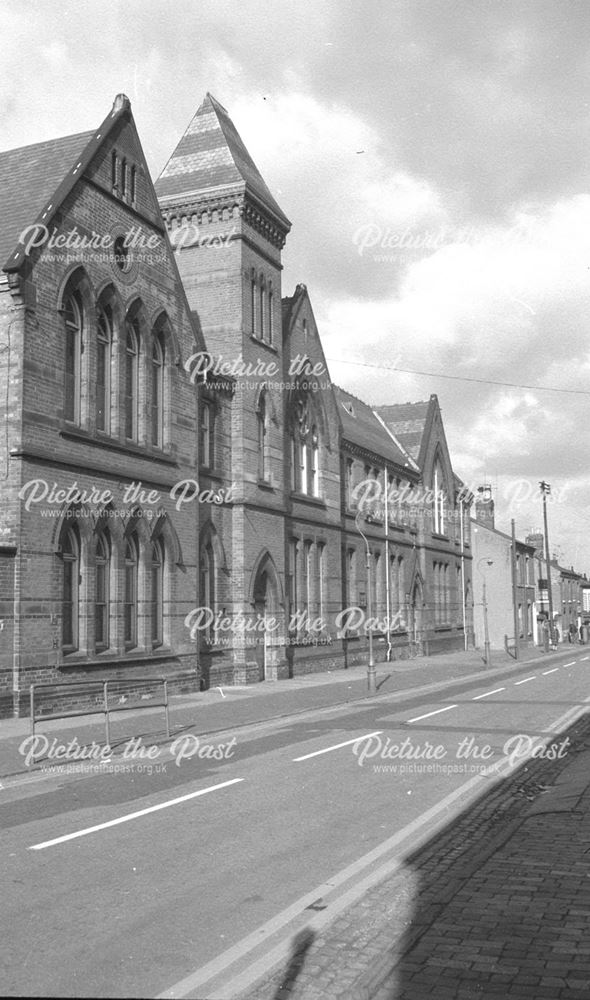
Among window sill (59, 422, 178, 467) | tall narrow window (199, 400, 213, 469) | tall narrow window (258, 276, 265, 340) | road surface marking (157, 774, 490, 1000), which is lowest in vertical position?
road surface marking (157, 774, 490, 1000)

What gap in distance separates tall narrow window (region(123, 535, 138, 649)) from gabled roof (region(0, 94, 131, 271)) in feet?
24.5

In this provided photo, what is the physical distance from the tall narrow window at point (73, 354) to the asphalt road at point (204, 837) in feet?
28.6

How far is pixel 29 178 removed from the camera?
23828 mm

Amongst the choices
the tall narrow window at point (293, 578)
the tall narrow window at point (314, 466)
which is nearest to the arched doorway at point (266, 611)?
the tall narrow window at point (293, 578)

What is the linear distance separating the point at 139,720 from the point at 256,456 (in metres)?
13.0

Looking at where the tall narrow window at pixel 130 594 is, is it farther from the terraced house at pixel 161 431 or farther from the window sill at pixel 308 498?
the window sill at pixel 308 498

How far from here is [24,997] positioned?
5332 millimetres

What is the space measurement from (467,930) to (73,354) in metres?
18.3

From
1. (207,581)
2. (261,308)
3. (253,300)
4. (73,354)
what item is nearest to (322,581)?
(207,581)

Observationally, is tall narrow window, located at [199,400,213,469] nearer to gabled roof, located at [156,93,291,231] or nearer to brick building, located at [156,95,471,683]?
brick building, located at [156,95,471,683]

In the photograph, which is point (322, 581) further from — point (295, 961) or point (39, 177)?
point (295, 961)

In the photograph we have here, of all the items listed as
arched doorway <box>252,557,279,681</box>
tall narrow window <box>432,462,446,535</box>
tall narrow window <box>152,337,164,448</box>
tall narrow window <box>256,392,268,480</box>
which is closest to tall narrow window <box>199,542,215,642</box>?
arched doorway <box>252,557,279,681</box>

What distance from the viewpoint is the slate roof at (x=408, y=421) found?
54656mm

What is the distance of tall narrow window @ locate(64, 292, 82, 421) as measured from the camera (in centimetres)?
2189
